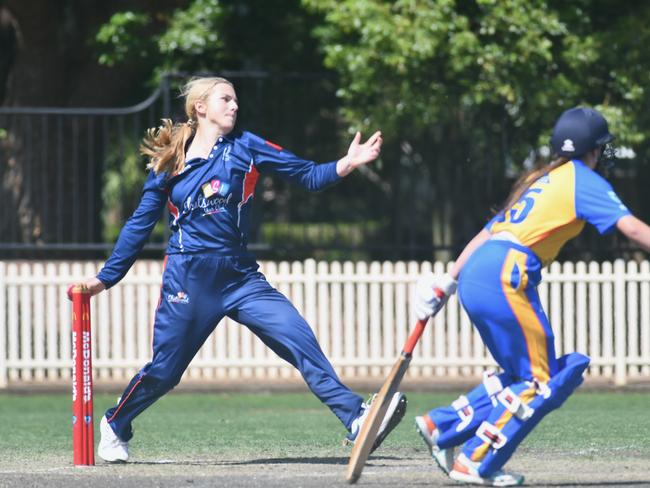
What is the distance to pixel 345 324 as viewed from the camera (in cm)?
1298

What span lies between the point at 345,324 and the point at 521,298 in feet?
24.4

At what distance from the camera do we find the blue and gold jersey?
5484mm

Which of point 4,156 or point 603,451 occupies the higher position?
point 4,156

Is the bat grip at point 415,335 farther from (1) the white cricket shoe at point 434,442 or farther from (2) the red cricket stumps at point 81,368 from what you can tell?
(2) the red cricket stumps at point 81,368

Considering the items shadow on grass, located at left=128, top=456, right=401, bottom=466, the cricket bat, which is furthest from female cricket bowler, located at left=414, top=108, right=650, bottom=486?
shadow on grass, located at left=128, top=456, right=401, bottom=466

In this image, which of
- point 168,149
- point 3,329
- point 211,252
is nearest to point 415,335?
point 211,252

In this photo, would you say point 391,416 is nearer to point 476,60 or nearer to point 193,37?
point 476,60

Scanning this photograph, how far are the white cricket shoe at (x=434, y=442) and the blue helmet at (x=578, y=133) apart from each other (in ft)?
4.20

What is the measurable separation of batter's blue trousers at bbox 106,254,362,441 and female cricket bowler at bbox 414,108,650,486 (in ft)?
3.15

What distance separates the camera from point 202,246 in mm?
6582

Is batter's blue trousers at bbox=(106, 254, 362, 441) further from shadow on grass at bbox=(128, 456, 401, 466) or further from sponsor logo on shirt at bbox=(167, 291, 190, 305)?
shadow on grass at bbox=(128, 456, 401, 466)

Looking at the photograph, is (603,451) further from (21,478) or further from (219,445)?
(21,478)

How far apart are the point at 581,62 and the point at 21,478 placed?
332 inches

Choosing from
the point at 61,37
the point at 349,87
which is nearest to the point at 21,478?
the point at 349,87
